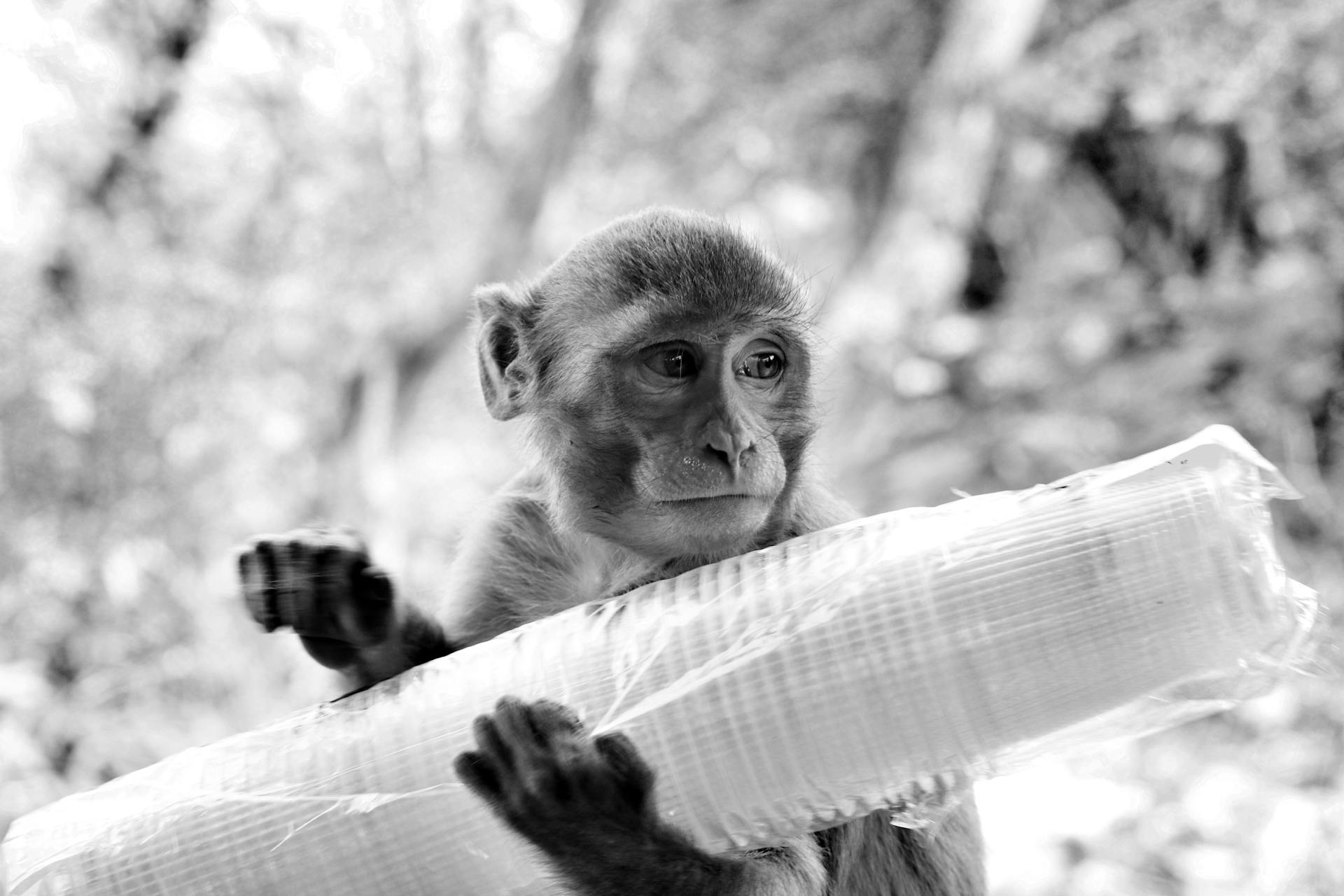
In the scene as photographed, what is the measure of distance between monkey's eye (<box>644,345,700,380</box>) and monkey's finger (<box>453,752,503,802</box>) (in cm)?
108

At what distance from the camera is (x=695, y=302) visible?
279cm

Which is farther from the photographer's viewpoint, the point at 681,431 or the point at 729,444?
the point at 681,431

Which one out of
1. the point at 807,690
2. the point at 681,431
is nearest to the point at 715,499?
the point at 681,431

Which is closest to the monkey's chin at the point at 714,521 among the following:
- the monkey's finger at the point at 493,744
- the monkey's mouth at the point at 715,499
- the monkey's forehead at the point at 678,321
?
the monkey's mouth at the point at 715,499

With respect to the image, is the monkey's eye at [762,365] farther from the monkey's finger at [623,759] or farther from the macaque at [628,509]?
the monkey's finger at [623,759]

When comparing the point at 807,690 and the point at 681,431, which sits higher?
the point at 681,431

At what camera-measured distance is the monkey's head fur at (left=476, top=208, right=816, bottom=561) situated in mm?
2582

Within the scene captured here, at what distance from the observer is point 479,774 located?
6.55ft

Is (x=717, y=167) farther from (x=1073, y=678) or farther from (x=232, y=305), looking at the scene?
(x=1073, y=678)

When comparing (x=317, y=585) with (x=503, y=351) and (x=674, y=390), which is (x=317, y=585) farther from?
(x=503, y=351)

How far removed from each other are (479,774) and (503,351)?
1516mm

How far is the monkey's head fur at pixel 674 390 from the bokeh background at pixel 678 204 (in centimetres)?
178

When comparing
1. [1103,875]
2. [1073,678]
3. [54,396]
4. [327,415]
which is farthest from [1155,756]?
[54,396]

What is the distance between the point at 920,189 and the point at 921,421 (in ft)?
5.06
